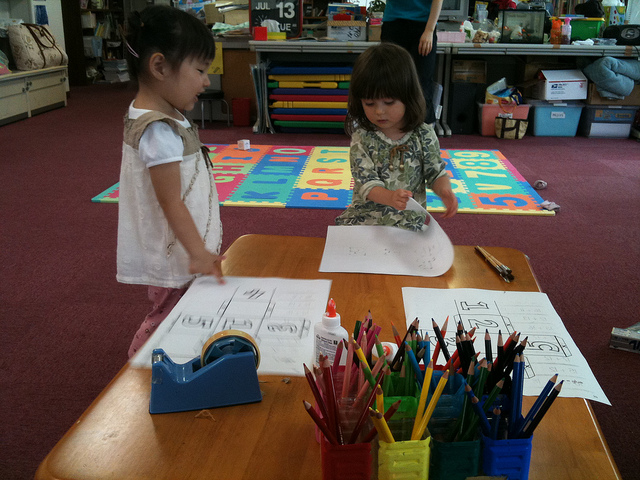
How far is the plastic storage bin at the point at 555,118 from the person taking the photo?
4.79 m

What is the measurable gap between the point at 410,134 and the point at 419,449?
3.65 feet

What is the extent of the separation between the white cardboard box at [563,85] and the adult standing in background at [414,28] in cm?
143

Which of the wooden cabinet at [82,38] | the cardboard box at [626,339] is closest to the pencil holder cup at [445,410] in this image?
the cardboard box at [626,339]

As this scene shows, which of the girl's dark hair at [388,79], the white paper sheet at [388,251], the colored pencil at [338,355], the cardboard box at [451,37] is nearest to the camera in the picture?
the colored pencil at [338,355]

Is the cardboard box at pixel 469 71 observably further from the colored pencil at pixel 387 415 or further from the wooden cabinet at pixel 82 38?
the colored pencil at pixel 387 415

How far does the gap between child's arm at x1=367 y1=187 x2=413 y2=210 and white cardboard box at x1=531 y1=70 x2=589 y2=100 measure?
150 inches

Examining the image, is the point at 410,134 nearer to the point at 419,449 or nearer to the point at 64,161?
the point at 419,449

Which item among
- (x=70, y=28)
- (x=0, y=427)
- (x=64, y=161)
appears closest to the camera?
(x=0, y=427)

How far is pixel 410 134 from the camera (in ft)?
5.09

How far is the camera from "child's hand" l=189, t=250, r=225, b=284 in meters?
1.01

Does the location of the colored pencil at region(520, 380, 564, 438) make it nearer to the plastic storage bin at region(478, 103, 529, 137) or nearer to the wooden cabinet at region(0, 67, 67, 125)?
the plastic storage bin at region(478, 103, 529, 137)

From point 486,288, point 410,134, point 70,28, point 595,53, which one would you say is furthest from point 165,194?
point 70,28

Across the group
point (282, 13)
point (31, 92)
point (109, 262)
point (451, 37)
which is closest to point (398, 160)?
point (109, 262)

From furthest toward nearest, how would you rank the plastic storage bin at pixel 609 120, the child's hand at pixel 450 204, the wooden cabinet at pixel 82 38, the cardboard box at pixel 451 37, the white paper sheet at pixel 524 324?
1. the wooden cabinet at pixel 82 38
2. the plastic storage bin at pixel 609 120
3. the cardboard box at pixel 451 37
4. the child's hand at pixel 450 204
5. the white paper sheet at pixel 524 324
